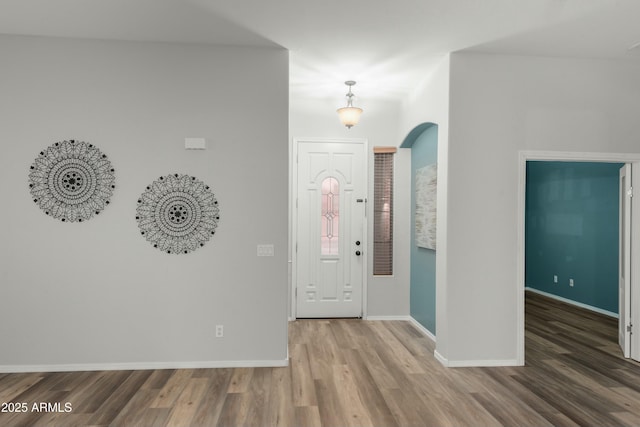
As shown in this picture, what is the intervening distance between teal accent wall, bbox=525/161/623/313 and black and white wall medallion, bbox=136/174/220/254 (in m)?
5.56

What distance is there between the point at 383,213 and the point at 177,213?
9.41 feet

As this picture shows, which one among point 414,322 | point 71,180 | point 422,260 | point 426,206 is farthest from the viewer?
point 414,322

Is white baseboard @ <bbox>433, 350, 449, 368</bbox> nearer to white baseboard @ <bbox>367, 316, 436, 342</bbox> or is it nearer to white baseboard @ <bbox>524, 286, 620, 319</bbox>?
white baseboard @ <bbox>367, 316, 436, 342</bbox>

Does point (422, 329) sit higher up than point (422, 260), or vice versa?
point (422, 260)

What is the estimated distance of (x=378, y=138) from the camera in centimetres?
561

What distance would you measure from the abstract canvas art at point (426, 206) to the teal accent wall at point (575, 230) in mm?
2938

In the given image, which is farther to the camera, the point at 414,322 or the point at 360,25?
the point at 414,322

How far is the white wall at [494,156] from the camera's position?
152 inches

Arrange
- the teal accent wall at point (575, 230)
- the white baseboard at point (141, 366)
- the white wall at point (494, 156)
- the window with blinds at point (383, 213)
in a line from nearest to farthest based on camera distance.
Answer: the white baseboard at point (141, 366) → the white wall at point (494, 156) → the window with blinds at point (383, 213) → the teal accent wall at point (575, 230)

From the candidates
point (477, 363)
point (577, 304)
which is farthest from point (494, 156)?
point (577, 304)

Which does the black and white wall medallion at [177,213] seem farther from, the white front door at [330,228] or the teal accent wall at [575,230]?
the teal accent wall at [575,230]

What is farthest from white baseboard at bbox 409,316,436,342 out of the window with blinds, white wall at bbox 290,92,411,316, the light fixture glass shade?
the light fixture glass shade

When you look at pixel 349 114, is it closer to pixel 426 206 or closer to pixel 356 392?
Result: pixel 426 206

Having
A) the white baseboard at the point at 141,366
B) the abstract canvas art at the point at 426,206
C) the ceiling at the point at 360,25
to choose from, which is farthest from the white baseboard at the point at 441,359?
the ceiling at the point at 360,25
